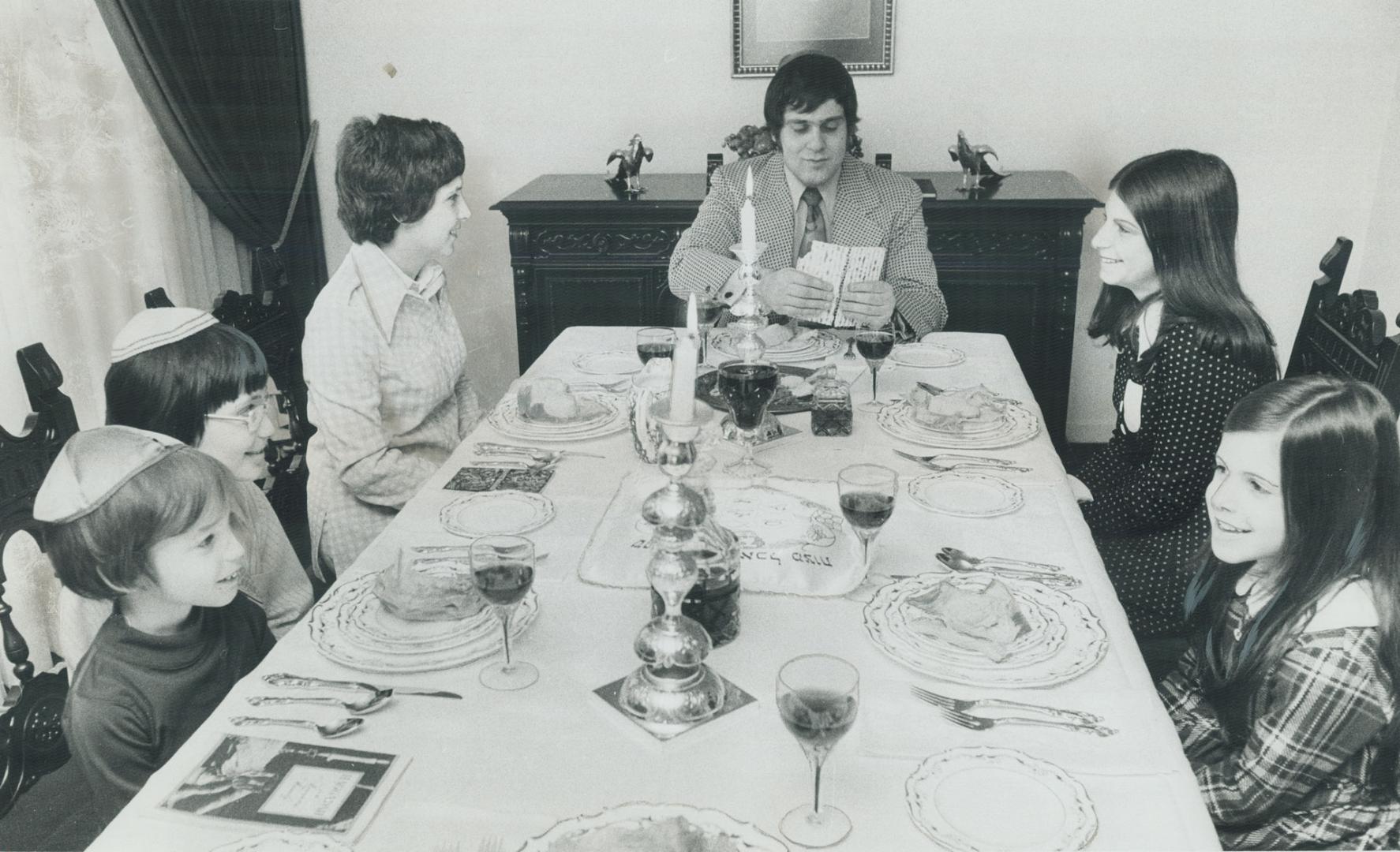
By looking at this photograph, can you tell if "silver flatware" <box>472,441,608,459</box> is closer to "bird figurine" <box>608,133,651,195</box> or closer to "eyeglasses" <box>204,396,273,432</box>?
"eyeglasses" <box>204,396,273,432</box>

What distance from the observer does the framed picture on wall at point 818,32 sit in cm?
350

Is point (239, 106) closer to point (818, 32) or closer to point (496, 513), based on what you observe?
point (818, 32)

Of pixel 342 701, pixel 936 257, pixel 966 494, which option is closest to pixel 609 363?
pixel 966 494

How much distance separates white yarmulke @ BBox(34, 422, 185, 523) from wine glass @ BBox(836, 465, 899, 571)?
841mm

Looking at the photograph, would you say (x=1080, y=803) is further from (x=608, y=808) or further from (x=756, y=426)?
(x=756, y=426)

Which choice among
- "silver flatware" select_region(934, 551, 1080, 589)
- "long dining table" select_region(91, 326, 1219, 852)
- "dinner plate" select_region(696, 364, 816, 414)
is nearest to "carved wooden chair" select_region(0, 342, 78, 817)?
"long dining table" select_region(91, 326, 1219, 852)

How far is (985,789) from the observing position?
960mm

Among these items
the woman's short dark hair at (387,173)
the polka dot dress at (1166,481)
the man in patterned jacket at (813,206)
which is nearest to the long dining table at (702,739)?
the polka dot dress at (1166,481)

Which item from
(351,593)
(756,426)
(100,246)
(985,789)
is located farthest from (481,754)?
(100,246)

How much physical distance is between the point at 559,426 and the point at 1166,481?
3.43 ft

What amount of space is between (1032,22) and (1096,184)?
1.86 feet

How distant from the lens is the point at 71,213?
8.19 ft

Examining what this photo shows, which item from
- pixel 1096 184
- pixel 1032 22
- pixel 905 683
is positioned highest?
pixel 1032 22

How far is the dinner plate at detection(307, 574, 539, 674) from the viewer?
116 cm
